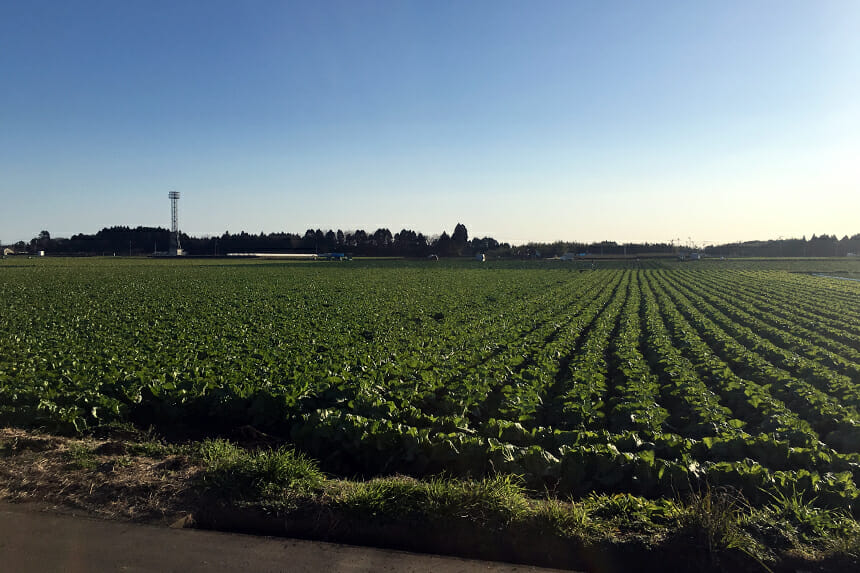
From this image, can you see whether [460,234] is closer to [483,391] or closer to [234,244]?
[234,244]

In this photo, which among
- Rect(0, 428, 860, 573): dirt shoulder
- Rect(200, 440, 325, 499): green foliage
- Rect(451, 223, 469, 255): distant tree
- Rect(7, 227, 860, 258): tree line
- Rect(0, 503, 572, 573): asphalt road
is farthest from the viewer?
Rect(451, 223, 469, 255): distant tree

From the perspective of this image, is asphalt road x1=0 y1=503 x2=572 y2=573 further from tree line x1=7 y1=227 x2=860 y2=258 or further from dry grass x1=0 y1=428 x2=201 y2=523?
tree line x1=7 y1=227 x2=860 y2=258

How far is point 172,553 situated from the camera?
426 cm

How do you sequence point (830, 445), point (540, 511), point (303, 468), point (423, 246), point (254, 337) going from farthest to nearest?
point (423, 246) < point (254, 337) < point (830, 445) < point (303, 468) < point (540, 511)

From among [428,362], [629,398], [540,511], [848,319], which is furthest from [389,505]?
[848,319]

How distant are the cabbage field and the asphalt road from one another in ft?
6.48

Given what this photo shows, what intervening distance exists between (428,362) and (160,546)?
7975 mm

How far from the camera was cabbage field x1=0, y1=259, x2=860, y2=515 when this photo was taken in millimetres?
6246

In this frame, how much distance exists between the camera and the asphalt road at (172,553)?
13.4 ft

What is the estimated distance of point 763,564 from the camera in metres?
4.09

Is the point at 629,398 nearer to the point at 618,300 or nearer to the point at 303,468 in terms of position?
the point at 303,468

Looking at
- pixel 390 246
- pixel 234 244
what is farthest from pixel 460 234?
pixel 234 244

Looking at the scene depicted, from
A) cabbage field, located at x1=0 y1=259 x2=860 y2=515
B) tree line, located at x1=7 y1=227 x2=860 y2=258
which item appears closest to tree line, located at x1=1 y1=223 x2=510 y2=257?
tree line, located at x1=7 y1=227 x2=860 y2=258

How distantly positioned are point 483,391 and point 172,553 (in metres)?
5.96
